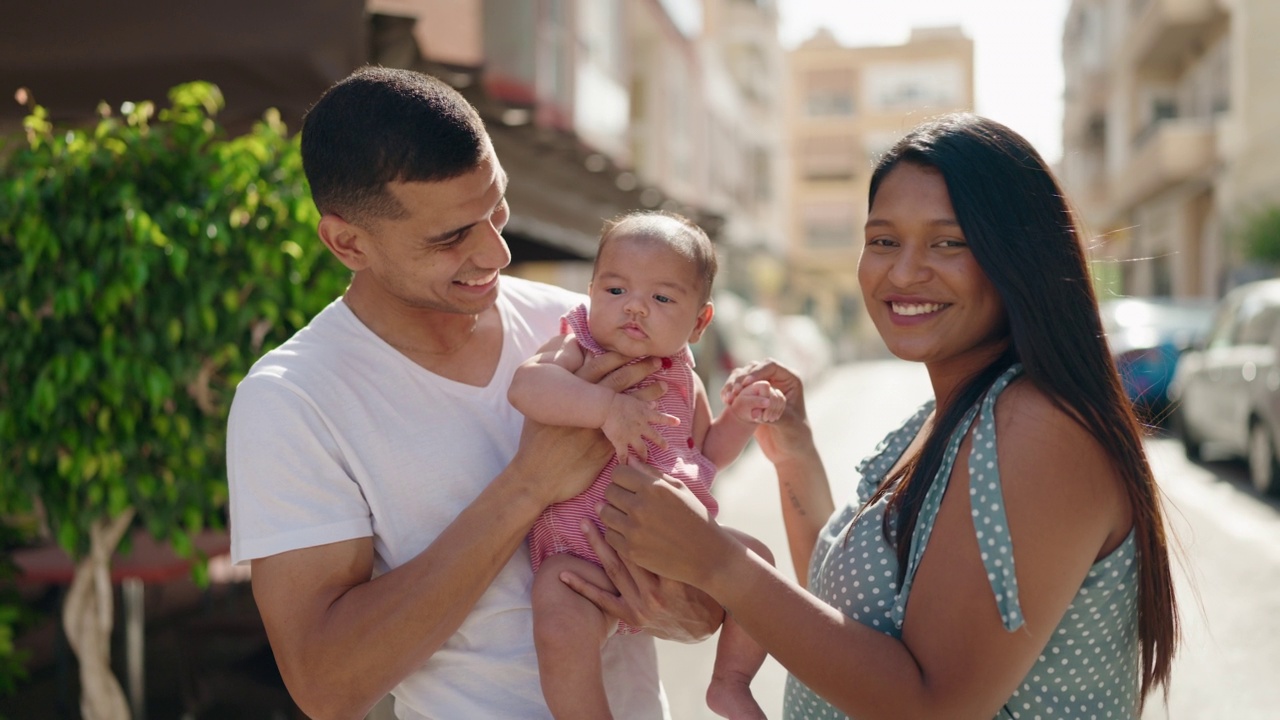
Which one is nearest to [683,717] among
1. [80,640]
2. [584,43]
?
[80,640]

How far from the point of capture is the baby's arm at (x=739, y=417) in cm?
262

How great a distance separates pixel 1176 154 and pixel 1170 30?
130 inches

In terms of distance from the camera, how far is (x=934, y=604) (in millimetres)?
1935

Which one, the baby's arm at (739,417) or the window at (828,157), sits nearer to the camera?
the baby's arm at (739,417)

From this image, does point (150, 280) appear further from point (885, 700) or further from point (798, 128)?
point (798, 128)

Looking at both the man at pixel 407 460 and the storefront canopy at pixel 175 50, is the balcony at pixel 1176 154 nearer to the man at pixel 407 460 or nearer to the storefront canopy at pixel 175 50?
the storefront canopy at pixel 175 50

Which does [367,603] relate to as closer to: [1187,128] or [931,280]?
[931,280]

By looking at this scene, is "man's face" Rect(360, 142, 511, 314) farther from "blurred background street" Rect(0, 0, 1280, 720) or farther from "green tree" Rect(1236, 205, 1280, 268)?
"green tree" Rect(1236, 205, 1280, 268)

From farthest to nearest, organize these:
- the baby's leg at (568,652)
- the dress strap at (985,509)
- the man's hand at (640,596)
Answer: the man's hand at (640,596) < the baby's leg at (568,652) < the dress strap at (985,509)

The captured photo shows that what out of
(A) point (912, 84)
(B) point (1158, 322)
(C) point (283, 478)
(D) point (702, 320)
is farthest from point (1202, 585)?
(A) point (912, 84)

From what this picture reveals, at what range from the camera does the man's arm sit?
201 centimetres

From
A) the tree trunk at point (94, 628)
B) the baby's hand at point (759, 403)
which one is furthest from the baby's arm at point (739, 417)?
the tree trunk at point (94, 628)

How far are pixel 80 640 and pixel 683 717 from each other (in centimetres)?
268

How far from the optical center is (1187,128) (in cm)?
2539
